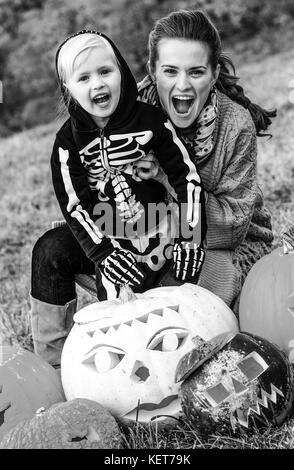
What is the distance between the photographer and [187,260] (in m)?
2.89

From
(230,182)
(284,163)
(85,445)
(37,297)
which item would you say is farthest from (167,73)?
(284,163)

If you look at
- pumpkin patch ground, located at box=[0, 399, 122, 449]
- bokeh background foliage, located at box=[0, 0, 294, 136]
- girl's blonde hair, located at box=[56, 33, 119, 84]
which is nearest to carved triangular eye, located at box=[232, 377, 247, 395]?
pumpkin patch ground, located at box=[0, 399, 122, 449]

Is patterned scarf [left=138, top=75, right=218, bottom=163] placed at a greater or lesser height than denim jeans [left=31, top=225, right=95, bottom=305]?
greater

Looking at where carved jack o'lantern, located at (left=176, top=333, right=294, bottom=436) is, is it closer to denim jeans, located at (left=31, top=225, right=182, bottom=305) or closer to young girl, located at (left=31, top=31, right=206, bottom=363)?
young girl, located at (left=31, top=31, right=206, bottom=363)

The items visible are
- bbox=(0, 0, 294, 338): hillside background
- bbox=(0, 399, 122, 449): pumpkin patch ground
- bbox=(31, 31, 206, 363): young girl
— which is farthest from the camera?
bbox=(0, 0, 294, 338): hillside background

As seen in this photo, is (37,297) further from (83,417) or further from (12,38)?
(12,38)

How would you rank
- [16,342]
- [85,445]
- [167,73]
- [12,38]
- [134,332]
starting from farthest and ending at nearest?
[12,38], [16,342], [167,73], [134,332], [85,445]

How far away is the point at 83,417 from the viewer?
7.55ft

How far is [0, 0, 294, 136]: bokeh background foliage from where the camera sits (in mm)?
13017

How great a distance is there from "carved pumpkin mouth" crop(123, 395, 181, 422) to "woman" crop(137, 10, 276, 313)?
626mm

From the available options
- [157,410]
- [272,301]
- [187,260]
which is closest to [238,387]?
[157,410]

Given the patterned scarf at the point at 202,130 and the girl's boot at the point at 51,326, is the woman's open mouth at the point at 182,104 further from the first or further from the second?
the girl's boot at the point at 51,326

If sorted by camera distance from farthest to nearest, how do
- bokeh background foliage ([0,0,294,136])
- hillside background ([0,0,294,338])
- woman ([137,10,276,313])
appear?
bokeh background foliage ([0,0,294,136])
hillside background ([0,0,294,338])
woman ([137,10,276,313])

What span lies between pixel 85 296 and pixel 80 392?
141 cm
